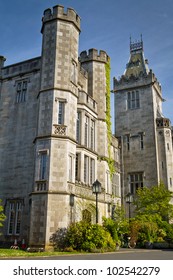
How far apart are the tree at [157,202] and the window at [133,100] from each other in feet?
39.8

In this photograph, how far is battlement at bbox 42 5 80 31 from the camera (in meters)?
24.8

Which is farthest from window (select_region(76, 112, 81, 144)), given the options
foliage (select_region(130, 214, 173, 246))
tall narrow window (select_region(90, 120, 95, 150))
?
foliage (select_region(130, 214, 173, 246))

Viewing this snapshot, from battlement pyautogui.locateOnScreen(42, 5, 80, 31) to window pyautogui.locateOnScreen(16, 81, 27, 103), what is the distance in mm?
5598

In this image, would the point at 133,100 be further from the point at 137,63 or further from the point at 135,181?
the point at 135,181

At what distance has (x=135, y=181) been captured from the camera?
37.6 metres

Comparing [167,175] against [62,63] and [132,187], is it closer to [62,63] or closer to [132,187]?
[132,187]

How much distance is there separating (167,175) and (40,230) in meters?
20.2

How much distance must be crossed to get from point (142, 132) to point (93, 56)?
12267 mm

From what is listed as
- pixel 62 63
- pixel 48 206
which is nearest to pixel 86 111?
pixel 62 63

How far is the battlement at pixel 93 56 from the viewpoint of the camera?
31.4 metres

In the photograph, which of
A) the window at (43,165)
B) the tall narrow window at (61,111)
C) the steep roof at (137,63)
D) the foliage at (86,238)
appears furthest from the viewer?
the steep roof at (137,63)

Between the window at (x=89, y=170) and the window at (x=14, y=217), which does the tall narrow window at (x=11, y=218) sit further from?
the window at (x=89, y=170)

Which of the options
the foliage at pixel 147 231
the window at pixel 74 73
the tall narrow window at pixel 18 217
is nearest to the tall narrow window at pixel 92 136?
the window at pixel 74 73

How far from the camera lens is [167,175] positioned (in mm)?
35375
